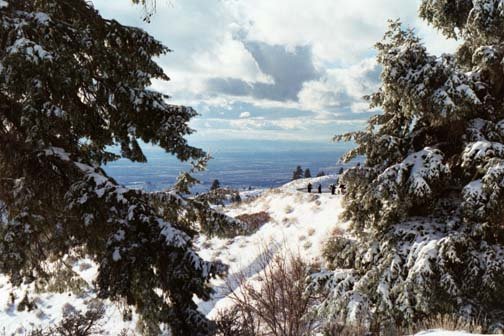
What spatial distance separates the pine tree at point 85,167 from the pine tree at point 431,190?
13.0ft

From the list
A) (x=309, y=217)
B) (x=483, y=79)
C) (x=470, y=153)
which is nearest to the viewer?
(x=470, y=153)

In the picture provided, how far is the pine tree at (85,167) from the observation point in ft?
13.7

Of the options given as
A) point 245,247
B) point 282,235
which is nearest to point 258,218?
point 282,235

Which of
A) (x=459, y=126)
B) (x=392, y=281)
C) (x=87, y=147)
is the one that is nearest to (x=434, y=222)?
(x=392, y=281)

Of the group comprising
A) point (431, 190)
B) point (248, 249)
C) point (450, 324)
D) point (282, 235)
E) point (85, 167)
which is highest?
point (85, 167)

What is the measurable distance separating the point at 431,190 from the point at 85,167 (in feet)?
21.5

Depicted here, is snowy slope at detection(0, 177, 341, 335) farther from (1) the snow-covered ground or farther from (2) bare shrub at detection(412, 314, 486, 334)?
(2) bare shrub at detection(412, 314, 486, 334)

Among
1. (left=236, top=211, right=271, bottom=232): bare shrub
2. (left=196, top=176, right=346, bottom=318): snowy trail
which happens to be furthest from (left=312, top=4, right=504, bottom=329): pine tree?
(left=236, top=211, right=271, bottom=232): bare shrub

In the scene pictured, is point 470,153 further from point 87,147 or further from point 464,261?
point 87,147

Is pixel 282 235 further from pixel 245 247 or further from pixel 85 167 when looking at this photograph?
pixel 85 167

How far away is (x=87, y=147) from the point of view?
699 centimetres

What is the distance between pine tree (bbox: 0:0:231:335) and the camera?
418 cm

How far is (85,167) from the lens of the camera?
5.00 meters

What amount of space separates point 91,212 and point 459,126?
741 centimetres
